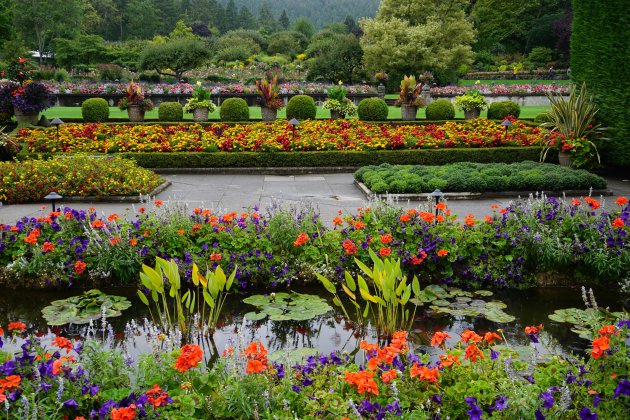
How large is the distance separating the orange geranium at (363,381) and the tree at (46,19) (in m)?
49.7

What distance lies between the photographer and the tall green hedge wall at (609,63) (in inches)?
434

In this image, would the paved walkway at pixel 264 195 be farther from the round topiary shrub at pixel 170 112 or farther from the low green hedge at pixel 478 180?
the round topiary shrub at pixel 170 112

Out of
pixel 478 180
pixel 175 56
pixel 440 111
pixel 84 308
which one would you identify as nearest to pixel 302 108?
pixel 440 111

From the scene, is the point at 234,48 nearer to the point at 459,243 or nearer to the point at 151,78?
the point at 151,78

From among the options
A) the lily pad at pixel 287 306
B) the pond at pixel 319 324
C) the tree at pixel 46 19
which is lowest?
the pond at pixel 319 324

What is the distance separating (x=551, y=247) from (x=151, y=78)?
99.9 ft

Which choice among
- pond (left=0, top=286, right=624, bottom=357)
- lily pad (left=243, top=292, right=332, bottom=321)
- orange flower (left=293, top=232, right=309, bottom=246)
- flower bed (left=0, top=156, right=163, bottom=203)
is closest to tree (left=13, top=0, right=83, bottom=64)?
flower bed (left=0, top=156, right=163, bottom=203)

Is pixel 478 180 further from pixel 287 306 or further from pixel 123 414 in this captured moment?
pixel 123 414

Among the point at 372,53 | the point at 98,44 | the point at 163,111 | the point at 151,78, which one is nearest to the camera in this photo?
the point at 163,111

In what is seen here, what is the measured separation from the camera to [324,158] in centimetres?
1264

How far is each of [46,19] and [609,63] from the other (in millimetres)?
46653

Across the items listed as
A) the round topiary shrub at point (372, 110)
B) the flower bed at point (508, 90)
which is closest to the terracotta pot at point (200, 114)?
the round topiary shrub at point (372, 110)

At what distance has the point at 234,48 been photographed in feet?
156

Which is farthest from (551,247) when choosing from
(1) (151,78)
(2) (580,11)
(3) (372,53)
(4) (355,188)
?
(1) (151,78)
